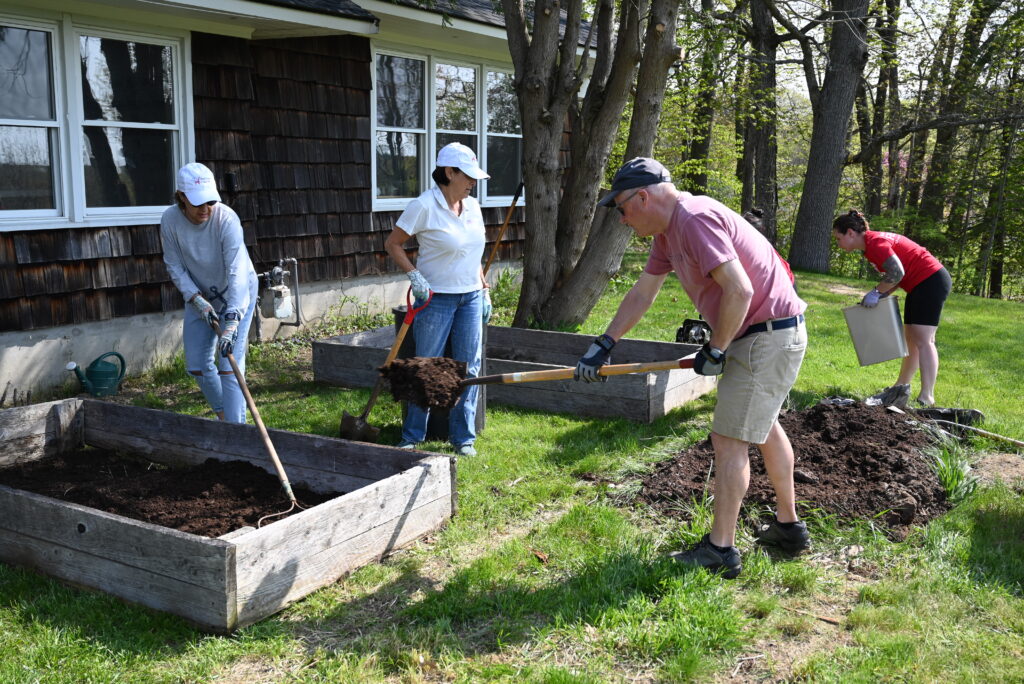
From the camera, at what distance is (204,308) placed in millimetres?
5242

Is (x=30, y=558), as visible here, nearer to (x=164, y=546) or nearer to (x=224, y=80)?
(x=164, y=546)

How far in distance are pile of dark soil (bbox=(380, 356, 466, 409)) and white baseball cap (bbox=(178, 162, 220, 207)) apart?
4.58ft

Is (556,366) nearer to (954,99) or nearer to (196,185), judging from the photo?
(196,185)

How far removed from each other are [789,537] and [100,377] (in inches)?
216

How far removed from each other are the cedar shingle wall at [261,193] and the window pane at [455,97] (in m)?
1.32

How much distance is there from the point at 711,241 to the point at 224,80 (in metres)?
6.14

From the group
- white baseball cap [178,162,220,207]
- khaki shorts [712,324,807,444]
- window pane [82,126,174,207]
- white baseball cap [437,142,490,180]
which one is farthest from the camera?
window pane [82,126,174,207]

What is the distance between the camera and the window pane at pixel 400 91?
33.9 feet

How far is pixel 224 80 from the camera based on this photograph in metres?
8.34

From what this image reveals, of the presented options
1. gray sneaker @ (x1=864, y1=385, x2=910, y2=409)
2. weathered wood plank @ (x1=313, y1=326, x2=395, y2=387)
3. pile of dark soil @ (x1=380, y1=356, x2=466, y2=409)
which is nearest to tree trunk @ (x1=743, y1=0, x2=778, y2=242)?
gray sneaker @ (x1=864, y1=385, x2=910, y2=409)

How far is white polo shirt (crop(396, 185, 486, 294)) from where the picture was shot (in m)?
5.45

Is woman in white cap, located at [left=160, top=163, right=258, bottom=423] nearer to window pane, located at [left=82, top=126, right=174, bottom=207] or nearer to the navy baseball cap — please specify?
the navy baseball cap

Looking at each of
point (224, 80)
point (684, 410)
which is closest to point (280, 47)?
point (224, 80)

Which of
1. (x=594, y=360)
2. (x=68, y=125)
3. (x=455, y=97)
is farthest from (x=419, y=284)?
(x=455, y=97)
